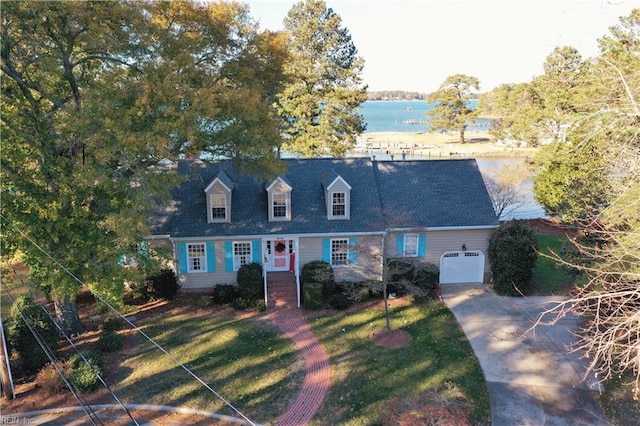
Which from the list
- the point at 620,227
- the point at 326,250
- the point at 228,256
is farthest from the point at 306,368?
→ the point at 620,227

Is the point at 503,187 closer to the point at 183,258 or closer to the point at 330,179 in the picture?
the point at 330,179

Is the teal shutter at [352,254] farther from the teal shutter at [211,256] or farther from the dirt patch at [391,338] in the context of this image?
the teal shutter at [211,256]

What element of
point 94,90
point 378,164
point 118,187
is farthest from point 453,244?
point 94,90

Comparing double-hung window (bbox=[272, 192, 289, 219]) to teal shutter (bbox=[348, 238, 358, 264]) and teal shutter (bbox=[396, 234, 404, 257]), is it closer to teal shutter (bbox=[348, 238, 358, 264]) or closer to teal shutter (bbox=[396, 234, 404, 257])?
teal shutter (bbox=[348, 238, 358, 264])

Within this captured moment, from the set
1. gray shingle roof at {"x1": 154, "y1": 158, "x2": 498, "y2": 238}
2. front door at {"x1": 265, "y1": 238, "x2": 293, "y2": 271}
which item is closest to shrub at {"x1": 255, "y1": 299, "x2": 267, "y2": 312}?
front door at {"x1": 265, "y1": 238, "x2": 293, "y2": 271}

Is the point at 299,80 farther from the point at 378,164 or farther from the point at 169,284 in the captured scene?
the point at 169,284

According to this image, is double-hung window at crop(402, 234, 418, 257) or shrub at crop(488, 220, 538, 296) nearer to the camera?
shrub at crop(488, 220, 538, 296)
